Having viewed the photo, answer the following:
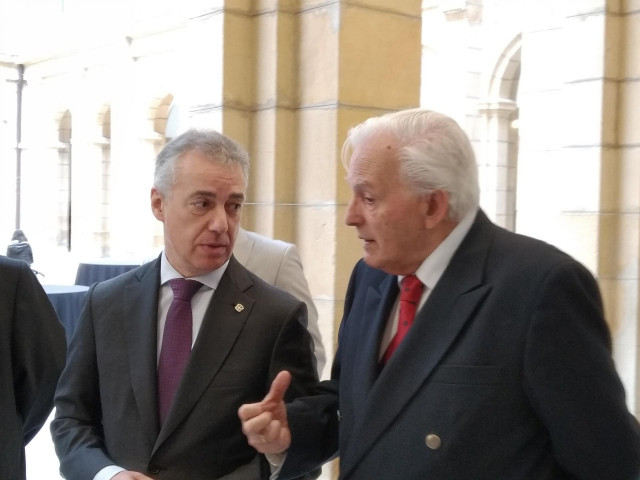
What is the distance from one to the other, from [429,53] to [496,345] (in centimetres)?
1085

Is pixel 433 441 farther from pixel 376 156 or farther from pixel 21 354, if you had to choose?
pixel 21 354

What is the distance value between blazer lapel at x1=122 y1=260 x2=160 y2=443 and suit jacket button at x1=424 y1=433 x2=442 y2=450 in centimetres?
61

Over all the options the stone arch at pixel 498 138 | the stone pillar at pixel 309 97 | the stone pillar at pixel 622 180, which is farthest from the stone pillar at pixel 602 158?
the stone arch at pixel 498 138

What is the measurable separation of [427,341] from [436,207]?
26 centimetres

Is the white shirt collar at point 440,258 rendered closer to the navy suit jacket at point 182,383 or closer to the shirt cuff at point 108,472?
the navy suit jacket at point 182,383

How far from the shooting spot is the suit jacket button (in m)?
1.50

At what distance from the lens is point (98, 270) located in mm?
8688

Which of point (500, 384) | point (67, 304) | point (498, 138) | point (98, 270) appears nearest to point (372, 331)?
point (500, 384)

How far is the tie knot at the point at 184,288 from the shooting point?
6.16 ft

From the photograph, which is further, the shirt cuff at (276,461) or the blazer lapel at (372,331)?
the shirt cuff at (276,461)

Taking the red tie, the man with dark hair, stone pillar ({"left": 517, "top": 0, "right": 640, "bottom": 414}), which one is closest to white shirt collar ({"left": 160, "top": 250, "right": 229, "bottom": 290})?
the man with dark hair

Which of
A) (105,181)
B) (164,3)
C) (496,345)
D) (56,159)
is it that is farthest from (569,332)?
(56,159)

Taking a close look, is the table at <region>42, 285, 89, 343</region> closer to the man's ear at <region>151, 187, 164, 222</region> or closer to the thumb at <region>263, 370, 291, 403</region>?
the man's ear at <region>151, 187, 164, 222</region>

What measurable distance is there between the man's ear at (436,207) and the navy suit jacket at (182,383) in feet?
1.38
